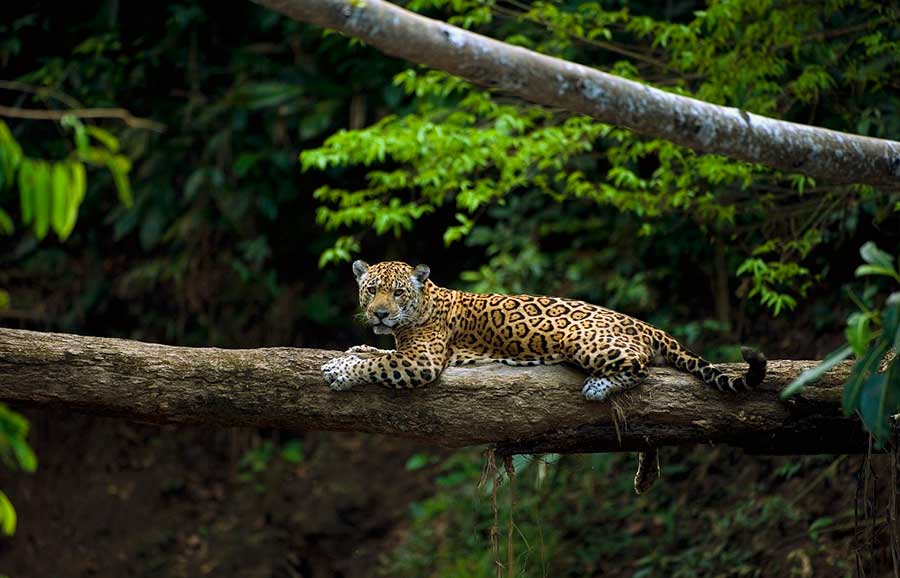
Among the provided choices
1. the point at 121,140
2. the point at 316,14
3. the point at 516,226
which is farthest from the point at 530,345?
the point at 121,140

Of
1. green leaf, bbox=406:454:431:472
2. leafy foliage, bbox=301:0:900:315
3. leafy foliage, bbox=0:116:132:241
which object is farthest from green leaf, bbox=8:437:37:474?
green leaf, bbox=406:454:431:472

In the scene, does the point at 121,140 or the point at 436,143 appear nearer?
the point at 436,143

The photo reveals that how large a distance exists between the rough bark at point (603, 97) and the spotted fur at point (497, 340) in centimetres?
107

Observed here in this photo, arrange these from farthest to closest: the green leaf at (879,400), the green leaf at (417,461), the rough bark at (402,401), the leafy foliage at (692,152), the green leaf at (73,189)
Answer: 1. the green leaf at (417,461)
2. the leafy foliage at (692,152)
3. the rough bark at (402,401)
4. the green leaf at (879,400)
5. the green leaf at (73,189)

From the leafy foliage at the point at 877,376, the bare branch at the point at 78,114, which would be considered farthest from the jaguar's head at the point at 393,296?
the bare branch at the point at 78,114

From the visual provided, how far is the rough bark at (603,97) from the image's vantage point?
15.0 ft

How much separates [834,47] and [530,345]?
3971mm

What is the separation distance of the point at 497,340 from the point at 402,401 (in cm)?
86

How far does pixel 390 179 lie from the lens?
30.8 ft

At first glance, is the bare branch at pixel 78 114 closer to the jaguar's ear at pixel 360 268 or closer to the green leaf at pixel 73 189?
the green leaf at pixel 73 189

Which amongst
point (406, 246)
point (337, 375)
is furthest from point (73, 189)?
point (406, 246)

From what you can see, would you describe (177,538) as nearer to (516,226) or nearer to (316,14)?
(516,226)

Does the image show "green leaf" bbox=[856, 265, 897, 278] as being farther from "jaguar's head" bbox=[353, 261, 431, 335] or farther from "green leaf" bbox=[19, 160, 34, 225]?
"jaguar's head" bbox=[353, 261, 431, 335]

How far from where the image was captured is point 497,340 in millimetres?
7074
